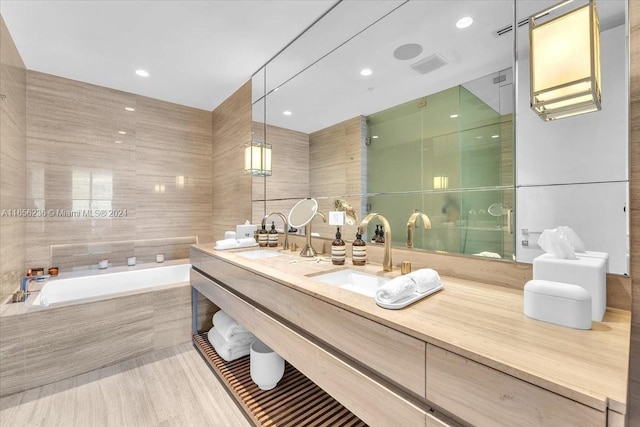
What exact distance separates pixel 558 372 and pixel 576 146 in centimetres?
84

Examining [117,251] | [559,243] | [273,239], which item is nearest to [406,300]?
[559,243]

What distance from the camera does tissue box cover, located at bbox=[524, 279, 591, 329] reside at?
0.70 m

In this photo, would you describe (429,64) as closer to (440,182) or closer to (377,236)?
(440,182)

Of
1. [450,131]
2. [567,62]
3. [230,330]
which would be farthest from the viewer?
[230,330]

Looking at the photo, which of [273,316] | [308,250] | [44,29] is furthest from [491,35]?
[44,29]

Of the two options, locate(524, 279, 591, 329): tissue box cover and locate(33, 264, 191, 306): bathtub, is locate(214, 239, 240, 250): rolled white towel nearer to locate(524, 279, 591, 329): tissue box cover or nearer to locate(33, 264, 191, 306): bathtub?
locate(33, 264, 191, 306): bathtub

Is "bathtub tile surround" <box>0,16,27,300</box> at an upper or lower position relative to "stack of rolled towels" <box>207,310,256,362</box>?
upper

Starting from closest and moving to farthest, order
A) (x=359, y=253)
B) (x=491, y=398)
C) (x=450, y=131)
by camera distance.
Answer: (x=491, y=398) → (x=450, y=131) → (x=359, y=253)

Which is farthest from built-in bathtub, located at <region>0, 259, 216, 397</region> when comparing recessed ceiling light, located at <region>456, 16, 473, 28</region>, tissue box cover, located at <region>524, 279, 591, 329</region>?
recessed ceiling light, located at <region>456, 16, 473, 28</region>

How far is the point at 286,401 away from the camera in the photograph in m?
1.64

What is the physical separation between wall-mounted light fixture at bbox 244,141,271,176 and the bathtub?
1.53 m

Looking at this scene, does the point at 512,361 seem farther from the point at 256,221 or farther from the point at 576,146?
the point at 256,221

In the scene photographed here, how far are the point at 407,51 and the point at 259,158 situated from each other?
155 cm

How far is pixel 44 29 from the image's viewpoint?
2.07 m
